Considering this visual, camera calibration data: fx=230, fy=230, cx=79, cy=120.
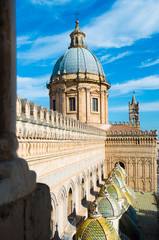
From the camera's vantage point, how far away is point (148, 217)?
642 inches

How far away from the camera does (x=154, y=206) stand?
19.1 m

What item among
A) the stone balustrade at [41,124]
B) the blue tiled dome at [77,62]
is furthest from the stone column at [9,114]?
the blue tiled dome at [77,62]

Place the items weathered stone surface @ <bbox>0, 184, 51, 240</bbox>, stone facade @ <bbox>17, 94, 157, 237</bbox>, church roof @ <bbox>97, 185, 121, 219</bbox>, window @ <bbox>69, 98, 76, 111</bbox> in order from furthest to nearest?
window @ <bbox>69, 98, 76, 111</bbox>, church roof @ <bbox>97, 185, 121, 219</bbox>, stone facade @ <bbox>17, 94, 157, 237</bbox>, weathered stone surface @ <bbox>0, 184, 51, 240</bbox>

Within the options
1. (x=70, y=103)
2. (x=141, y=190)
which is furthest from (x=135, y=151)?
(x=70, y=103)

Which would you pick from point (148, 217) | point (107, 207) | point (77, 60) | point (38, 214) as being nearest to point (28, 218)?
point (38, 214)

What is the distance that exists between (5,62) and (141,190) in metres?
25.9

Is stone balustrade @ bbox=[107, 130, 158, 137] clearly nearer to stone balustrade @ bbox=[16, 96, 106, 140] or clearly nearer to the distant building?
the distant building

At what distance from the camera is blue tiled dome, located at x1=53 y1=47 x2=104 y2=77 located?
1037 inches

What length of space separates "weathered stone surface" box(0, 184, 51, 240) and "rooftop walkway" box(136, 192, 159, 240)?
13751mm

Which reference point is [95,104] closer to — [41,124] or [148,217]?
[148,217]

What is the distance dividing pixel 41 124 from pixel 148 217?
12.2 m

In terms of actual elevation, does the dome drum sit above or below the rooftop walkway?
above

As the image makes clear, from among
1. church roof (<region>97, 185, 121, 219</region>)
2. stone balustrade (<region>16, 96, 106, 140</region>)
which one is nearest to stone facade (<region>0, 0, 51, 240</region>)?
stone balustrade (<region>16, 96, 106, 140</region>)

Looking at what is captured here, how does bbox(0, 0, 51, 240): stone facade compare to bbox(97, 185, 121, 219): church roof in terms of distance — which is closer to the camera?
bbox(0, 0, 51, 240): stone facade
